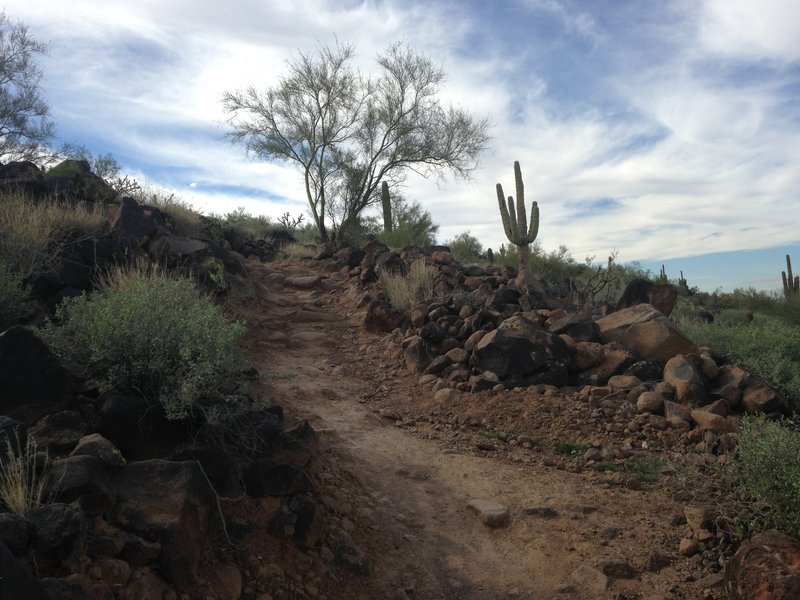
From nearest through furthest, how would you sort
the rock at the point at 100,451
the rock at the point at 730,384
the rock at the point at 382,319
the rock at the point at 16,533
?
the rock at the point at 16,533 → the rock at the point at 100,451 → the rock at the point at 730,384 → the rock at the point at 382,319

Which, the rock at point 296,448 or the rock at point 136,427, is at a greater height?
the rock at point 136,427

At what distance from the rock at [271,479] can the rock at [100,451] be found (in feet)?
2.54

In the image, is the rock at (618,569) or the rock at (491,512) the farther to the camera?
the rock at (491,512)

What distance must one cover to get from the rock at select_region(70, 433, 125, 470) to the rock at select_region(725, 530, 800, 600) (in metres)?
3.56

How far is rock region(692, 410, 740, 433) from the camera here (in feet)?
20.5

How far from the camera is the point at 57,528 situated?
2.84 meters

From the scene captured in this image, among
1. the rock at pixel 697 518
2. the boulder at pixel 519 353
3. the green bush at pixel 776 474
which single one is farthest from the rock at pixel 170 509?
the boulder at pixel 519 353

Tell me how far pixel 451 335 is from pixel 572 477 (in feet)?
11.5

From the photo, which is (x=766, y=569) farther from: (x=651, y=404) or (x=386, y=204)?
(x=386, y=204)

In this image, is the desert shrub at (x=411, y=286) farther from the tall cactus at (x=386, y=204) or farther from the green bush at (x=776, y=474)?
the tall cactus at (x=386, y=204)

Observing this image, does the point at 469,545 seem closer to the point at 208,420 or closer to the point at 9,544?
the point at 208,420

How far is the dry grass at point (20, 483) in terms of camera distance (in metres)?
2.90

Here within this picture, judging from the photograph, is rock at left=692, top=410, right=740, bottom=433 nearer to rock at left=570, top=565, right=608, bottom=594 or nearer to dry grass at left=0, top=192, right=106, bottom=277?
rock at left=570, top=565, right=608, bottom=594

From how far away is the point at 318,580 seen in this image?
12.4 feet
